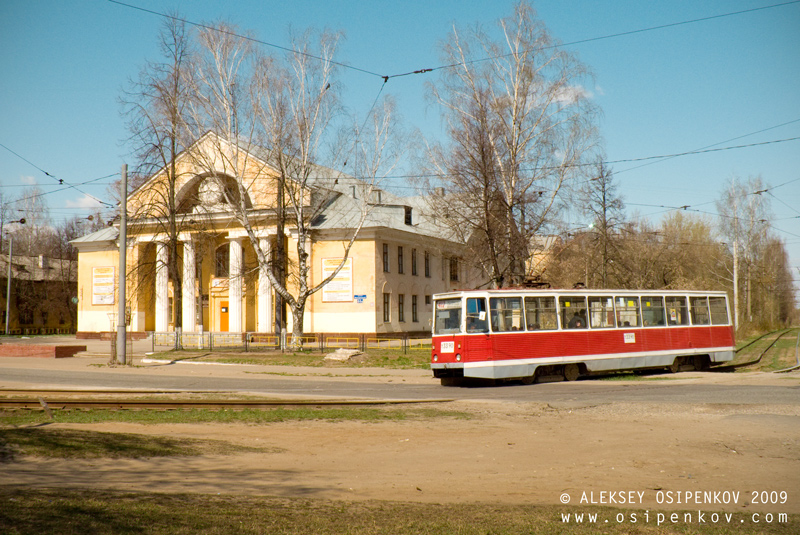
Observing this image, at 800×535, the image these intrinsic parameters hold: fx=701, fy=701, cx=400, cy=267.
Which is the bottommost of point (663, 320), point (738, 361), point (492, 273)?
point (738, 361)

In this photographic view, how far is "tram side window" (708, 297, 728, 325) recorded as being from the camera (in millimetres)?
26969

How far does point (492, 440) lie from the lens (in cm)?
1158

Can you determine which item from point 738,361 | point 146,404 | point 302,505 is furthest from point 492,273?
point 302,505

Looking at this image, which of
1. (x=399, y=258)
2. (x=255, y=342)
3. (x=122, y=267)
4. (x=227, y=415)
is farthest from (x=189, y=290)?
(x=227, y=415)

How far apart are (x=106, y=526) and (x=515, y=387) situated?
16515mm

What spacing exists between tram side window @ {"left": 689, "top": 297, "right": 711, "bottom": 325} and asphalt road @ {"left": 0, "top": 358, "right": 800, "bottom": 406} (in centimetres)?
285

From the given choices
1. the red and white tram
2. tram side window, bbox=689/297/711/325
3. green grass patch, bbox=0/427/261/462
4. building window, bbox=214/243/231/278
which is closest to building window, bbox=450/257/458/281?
building window, bbox=214/243/231/278

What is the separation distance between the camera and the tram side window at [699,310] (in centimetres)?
2630

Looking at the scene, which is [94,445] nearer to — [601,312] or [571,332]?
[571,332]

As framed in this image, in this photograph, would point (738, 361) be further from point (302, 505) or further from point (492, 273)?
point (302, 505)

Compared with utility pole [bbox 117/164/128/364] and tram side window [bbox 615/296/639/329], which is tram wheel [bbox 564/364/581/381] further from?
utility pole [bbox 117/164/128/364]

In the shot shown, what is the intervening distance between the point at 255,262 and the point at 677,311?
31.9m

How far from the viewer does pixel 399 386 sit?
21.8m

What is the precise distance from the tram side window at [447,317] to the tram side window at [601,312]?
16.2 feet
